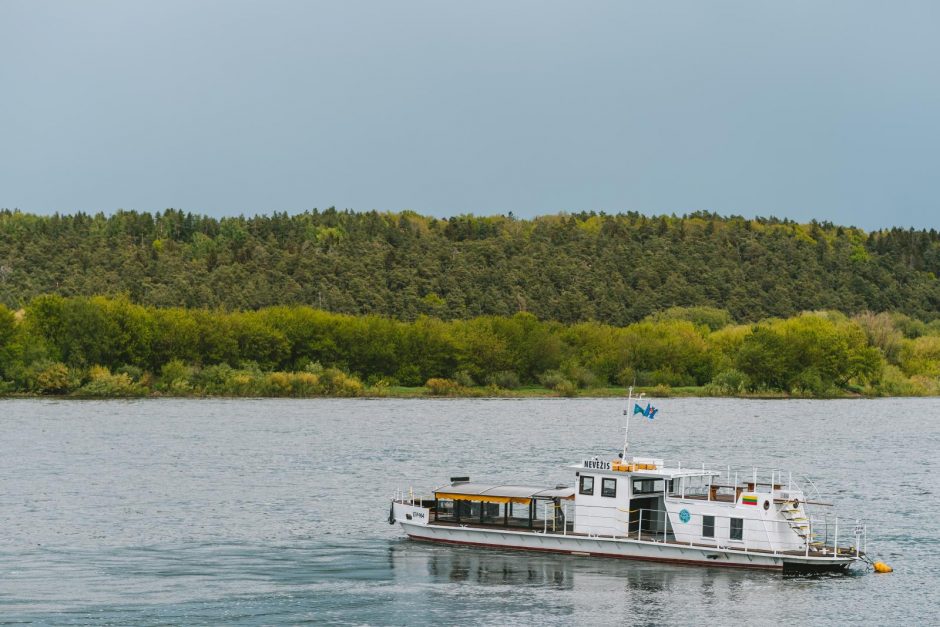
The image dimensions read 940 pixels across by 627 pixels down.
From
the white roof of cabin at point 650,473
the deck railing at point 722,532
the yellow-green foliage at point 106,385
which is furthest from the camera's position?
the yellow-green foliage at point 106,385

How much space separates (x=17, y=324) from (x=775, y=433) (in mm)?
113244

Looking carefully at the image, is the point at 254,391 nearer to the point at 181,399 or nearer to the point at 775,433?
the point at 181,399

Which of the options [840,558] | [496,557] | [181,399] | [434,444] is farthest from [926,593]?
[181,399]

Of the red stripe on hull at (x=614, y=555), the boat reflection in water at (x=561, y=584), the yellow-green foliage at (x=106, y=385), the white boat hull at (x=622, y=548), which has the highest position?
the yellow-green foliage at (x=106, y=385)

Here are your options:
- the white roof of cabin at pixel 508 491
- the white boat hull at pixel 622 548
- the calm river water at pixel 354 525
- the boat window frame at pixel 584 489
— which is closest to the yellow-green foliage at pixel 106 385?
the calm river water at pixel 354 525

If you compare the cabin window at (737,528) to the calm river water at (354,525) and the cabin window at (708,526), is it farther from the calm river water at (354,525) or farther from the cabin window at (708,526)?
the calm river water at (354,525)

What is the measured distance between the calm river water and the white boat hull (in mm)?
709

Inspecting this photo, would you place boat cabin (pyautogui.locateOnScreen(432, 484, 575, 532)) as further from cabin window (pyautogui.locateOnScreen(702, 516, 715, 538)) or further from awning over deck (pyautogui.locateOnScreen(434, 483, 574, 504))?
cabin window (pyautogui.locateOnScreen(702, 516, 715, 538))

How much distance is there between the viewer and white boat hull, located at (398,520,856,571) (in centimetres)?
5616

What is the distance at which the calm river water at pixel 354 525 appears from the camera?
165 ft

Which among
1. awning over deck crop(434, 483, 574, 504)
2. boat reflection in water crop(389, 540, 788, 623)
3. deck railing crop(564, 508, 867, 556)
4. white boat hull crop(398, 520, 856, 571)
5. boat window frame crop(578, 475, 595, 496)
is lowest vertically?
boat reflection in water crop(389, 540, 788, 623)

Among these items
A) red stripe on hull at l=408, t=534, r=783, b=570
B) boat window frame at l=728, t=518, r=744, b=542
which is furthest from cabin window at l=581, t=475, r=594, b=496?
boat window frame at l=728, t=518, r=744, b=542

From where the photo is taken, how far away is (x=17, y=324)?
187 meters

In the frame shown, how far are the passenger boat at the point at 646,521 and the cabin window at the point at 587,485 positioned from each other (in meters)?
0.05
